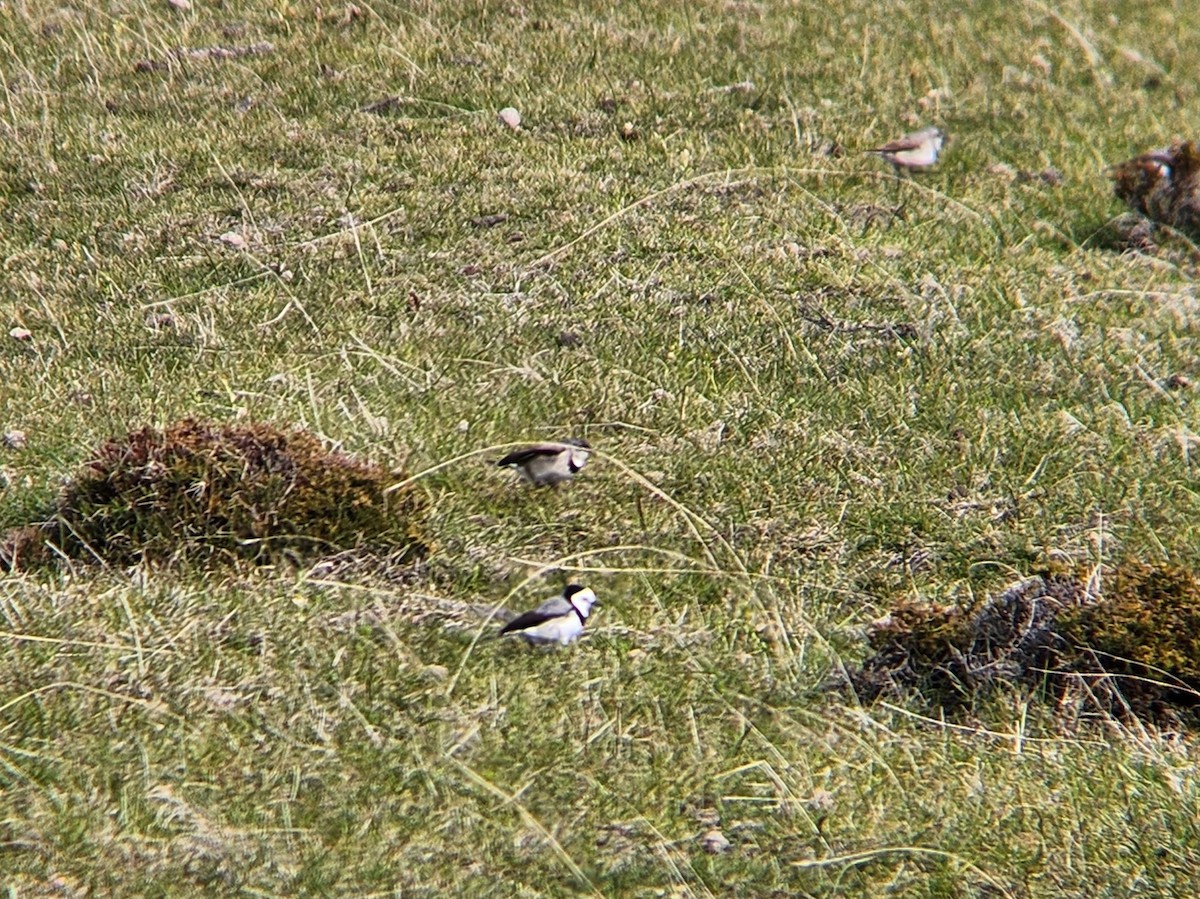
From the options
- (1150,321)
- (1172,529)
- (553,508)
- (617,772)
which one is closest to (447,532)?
(553,508)

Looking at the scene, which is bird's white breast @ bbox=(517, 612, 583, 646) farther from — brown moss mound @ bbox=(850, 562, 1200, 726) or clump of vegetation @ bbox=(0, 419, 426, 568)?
brown moss mound @ bbox=(850, 562, 1200, 726)

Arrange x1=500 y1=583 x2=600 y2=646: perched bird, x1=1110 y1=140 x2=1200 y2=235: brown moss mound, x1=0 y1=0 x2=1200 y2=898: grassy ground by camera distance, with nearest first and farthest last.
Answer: x1=0 y1=0 x2=1200 y2=898: grassy ground < x1=500 y1=583 x2=600 y2=646: perched bird < x1=1110 y1=140 x2=1200 y2=235: brown moss mound

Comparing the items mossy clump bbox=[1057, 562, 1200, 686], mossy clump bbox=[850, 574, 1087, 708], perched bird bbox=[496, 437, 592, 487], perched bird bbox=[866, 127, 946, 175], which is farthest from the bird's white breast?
perched bird bbox=[866, 127, 946, 175]

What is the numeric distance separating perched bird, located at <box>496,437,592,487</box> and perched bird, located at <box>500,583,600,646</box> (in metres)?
0.57

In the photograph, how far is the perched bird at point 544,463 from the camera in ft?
14.1

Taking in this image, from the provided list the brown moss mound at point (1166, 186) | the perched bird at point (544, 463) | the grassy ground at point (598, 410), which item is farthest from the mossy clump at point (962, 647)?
the brown moss mound at point (1166, 186)

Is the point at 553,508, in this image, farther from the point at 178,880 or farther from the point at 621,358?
the point at 178,880

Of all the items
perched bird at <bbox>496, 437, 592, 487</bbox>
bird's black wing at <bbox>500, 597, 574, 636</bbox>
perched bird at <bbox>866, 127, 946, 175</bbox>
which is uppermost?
perched bird at <bbox>866, 127, 946, 175</bbox>

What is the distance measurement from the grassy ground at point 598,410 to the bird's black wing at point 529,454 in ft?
0.25

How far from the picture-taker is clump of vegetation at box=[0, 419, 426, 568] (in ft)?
12.8

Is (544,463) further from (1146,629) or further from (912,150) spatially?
(912,150)

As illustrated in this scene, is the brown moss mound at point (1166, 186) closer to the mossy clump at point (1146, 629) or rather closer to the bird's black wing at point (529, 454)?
the mossy clump at point (1146, 629)

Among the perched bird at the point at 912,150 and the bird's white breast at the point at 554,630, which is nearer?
the bird's white breast at the point at 554,630

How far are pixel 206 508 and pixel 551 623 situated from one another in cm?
111
